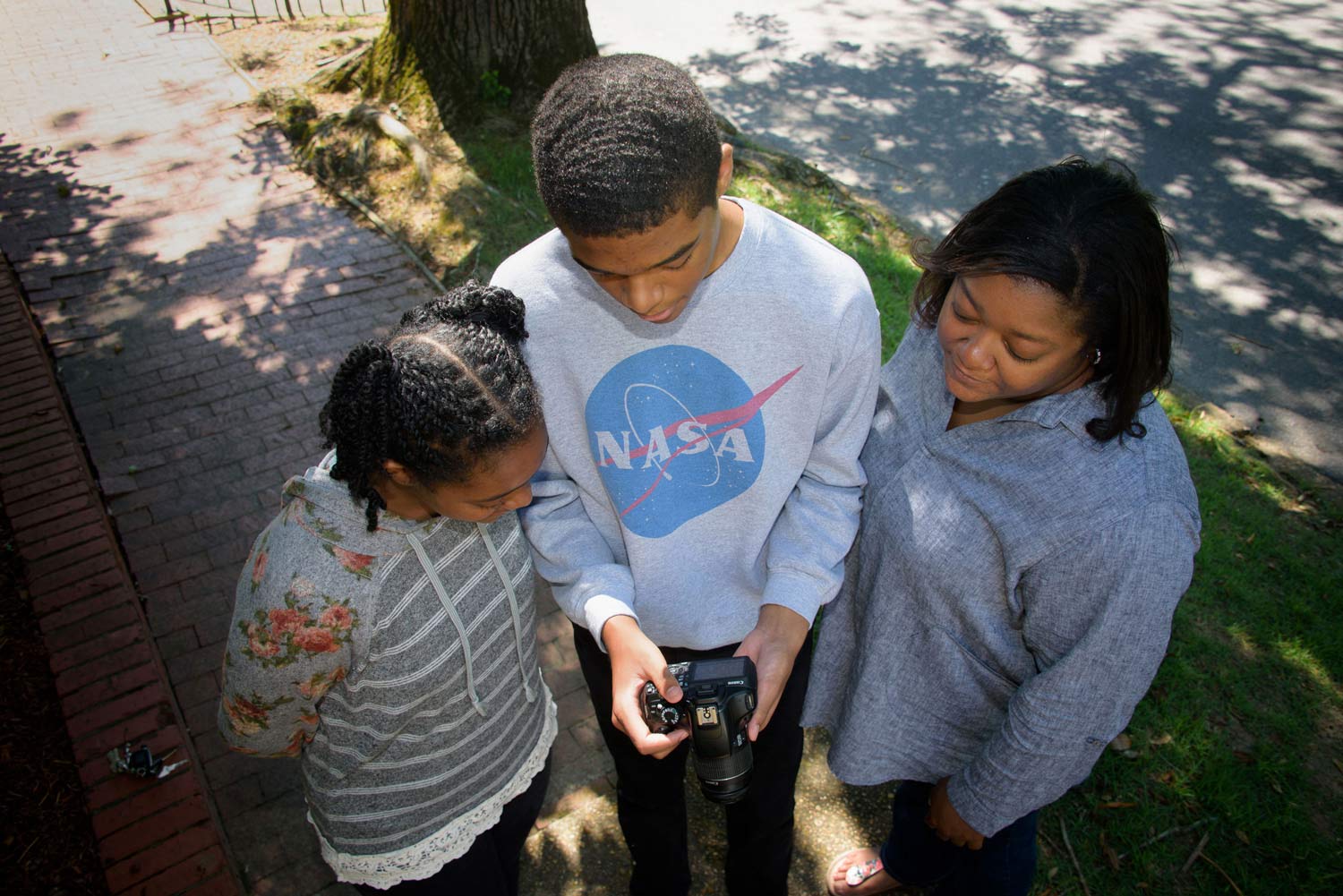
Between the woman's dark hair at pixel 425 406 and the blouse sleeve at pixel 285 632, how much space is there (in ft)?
0.51

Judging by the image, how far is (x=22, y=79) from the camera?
28.3 feet

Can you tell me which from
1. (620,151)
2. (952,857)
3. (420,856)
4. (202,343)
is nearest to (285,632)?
(420,856)

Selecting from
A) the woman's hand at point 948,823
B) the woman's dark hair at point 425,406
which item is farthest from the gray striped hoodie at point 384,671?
the woman's hand at point 948,823

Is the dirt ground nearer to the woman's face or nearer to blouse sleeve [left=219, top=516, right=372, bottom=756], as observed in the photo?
blouse sleeve [left=219, top=516, right=372, bottom=756]

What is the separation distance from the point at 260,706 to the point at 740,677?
1.03 m

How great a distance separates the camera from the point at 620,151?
62.6 inches

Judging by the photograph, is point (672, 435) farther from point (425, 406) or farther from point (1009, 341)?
point (1009, 341)

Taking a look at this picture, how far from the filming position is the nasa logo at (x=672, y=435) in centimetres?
197

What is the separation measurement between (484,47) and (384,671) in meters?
6.46

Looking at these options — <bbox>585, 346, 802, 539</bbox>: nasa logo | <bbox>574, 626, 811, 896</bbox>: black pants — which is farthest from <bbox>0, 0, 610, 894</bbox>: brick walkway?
<bbox>585, 346, 802, 539</bbox>: nasa logo

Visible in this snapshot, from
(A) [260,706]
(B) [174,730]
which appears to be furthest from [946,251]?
(B) [174,730]

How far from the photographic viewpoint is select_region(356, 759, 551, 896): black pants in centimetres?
214

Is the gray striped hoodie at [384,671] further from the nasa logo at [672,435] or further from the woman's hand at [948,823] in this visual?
the woman's hand at [948,823]

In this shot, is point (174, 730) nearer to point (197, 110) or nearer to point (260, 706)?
point (260, 706)
